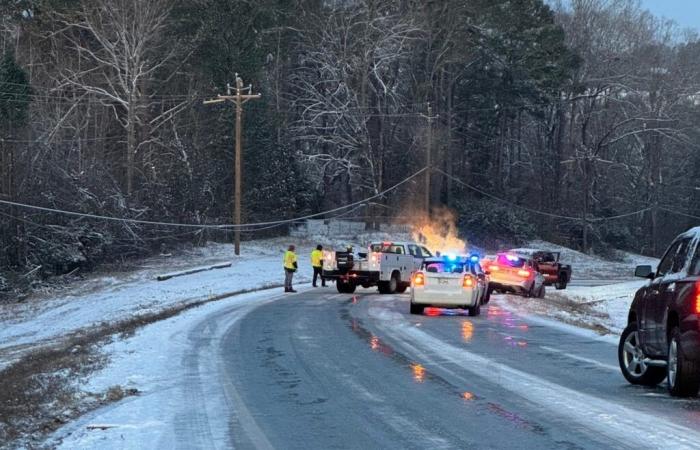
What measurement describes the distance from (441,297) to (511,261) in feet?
35.0

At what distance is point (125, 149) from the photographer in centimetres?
5647

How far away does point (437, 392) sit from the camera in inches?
466

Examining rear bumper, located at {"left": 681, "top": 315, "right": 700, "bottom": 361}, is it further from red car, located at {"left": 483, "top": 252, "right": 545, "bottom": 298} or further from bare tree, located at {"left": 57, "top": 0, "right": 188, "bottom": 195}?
bare tree, located at {"left": 57, "top": 0, "right": 188, "bottom": 195}

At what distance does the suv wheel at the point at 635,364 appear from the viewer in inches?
494

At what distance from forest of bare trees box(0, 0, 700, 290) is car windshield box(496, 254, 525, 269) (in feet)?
65.6

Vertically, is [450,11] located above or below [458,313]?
above

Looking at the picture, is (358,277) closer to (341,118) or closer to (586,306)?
(586,306)

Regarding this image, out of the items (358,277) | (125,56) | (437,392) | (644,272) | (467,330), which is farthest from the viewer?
(125,56)

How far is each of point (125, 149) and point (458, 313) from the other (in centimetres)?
3528

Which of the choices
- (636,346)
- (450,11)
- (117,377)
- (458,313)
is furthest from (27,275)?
(450,11)

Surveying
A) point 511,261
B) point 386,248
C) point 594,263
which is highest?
point 386,248

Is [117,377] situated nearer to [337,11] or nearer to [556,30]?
[337,11]

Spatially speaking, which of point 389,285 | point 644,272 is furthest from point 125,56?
point 644,272

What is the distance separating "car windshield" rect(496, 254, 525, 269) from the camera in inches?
1356
